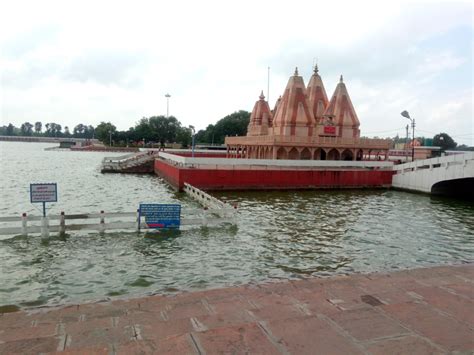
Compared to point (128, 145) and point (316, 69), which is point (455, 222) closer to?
point (316, 69)

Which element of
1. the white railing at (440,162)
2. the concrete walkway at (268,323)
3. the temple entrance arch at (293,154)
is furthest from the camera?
the temple entrance arch at (293,154)

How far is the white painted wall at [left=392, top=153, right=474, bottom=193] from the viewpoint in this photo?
1061 inches

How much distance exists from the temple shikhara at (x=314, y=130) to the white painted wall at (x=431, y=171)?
23.5 ft

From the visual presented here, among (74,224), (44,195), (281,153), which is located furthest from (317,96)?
(44,195)

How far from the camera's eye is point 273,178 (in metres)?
30.2

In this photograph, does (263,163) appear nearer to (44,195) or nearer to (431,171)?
(431,171)

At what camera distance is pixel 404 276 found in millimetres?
8875

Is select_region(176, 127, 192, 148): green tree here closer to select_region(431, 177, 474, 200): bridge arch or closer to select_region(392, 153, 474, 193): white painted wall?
select_region(392, 153, 474, 193): white painted wall

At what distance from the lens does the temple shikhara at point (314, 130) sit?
38766 millimetres

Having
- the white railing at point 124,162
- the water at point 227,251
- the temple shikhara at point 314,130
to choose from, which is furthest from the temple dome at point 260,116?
the water at point 227,251

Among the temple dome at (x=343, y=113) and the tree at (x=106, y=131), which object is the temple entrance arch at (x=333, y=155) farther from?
the tree at (x=106, y=131)

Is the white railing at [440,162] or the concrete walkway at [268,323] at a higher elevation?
the white railing at [440,162]

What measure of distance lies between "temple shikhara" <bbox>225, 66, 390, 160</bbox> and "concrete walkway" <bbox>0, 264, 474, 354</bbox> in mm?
30226

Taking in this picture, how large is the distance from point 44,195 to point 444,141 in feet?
409
